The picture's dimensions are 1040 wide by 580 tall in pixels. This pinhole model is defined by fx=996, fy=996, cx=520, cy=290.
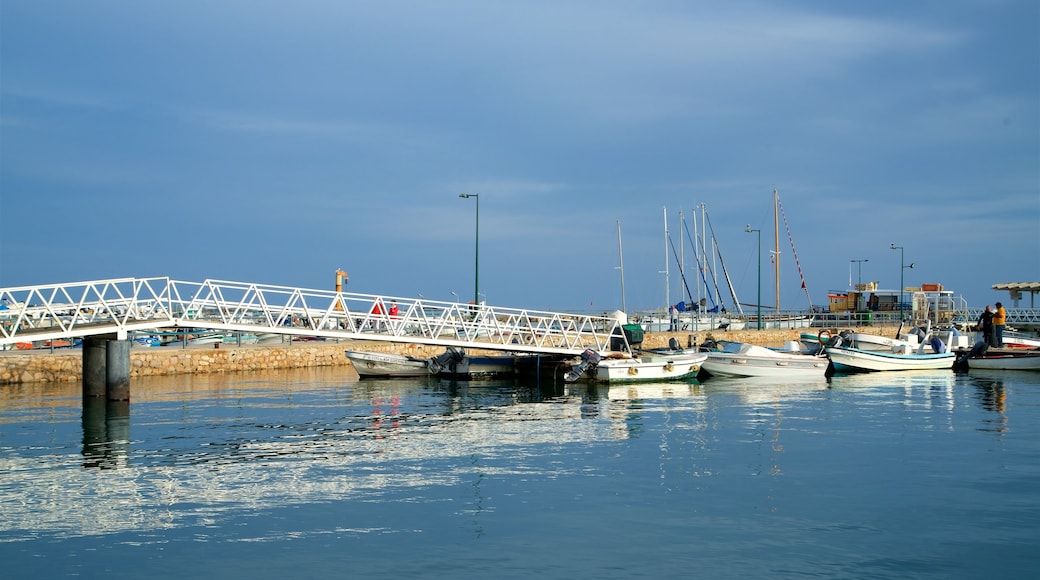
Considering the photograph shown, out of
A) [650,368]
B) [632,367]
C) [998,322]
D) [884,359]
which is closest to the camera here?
[632,367]

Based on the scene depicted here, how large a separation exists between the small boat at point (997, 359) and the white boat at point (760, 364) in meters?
8.97

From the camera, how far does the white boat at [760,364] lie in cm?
4331

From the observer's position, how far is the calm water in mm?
13836

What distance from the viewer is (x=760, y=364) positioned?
4341cm

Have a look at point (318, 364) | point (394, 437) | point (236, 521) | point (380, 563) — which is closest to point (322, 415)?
point (394, 437)

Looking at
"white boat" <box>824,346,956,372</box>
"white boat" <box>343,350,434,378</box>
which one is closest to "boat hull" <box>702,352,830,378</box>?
"white boat" <box>824,346,956,372</box>

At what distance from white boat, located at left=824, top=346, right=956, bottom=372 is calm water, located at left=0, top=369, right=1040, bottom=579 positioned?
12.9m

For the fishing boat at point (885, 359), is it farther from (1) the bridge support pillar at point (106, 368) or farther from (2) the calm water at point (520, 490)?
(1) the bridge support pillar at point (106, 368)

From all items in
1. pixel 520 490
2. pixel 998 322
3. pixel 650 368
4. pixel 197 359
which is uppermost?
pixel 998 322

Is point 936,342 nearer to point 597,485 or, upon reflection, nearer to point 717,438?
point 717,438

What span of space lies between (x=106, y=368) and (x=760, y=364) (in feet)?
86.4

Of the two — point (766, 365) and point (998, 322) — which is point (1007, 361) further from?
point (766, 365)

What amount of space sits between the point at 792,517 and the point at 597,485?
4020 millimetres

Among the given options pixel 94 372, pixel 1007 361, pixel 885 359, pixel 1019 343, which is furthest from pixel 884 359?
pixel 94 372
